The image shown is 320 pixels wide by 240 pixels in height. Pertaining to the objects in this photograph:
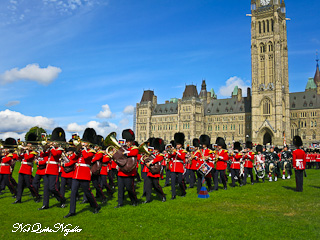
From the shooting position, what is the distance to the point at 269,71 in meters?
88.6

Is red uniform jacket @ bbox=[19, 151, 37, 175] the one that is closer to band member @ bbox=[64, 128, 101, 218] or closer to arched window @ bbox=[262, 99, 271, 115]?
band member @ bbox=[64, 128, 101, 218]

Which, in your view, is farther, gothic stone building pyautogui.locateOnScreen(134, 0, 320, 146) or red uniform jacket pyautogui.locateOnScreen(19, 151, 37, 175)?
gothic stone building pyautogui.locateOnScreen(134, 0, 320, 146)

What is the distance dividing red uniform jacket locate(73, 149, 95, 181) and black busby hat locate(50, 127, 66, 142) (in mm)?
1881

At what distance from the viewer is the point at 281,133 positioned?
83438 millimetres

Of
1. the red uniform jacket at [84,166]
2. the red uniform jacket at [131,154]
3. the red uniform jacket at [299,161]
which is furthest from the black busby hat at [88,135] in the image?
the red uniform jacket at [299,161]

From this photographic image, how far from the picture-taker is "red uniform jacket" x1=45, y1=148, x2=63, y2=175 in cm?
1129

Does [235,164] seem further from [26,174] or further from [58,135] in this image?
[26,174]

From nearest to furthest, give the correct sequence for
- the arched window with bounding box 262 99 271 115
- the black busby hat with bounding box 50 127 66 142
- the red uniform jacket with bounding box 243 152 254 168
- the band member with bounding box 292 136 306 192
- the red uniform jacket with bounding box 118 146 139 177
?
the red uniform jacket with bounding box 118 146 139 177, the black busby hat with bounding box 50 127 66 142, the band member with bounding box 292 136 306 192, the red uniform jacket with bounding box 243 152 254 168, the arched window with bounding box 262 99 271 115

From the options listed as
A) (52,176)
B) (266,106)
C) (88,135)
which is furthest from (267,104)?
(52,176)

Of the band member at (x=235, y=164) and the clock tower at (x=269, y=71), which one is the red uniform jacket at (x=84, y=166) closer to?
the band member at (x=235, y=164)

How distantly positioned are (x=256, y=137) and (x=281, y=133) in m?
6.68

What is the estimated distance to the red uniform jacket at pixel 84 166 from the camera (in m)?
10.3

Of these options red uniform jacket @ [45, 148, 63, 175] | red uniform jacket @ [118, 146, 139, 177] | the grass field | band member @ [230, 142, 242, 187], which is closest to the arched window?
band member @ [230, 142, 242, 187]

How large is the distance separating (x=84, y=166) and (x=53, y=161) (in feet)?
5.81
